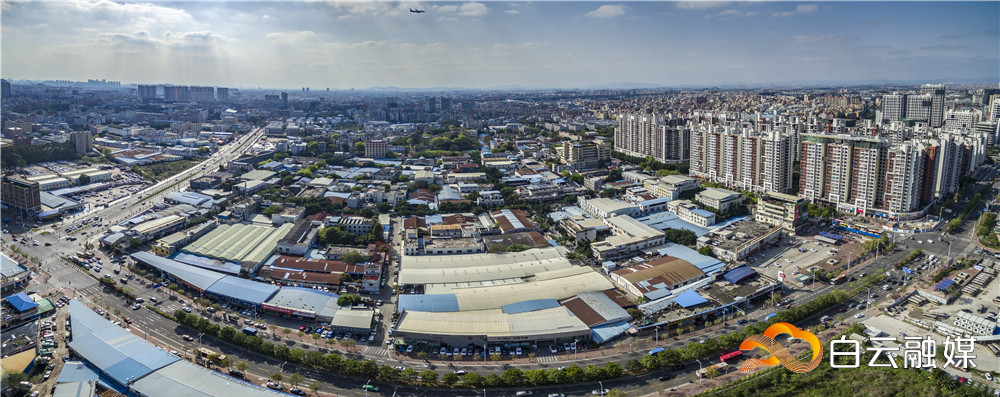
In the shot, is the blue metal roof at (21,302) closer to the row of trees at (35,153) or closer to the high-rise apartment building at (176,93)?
the row of trees at (35,153)

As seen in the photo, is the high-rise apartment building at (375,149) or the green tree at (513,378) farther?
the high-rise apartment building at (375,149)

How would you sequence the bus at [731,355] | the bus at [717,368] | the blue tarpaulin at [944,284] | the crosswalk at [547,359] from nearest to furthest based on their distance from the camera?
the bus at [717,368] → the bus at [731,355] → the crosswalk at [547,359] → the blue tarpaulin at [944,284]

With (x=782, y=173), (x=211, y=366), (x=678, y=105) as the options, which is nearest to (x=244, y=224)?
(x=211, y=366)

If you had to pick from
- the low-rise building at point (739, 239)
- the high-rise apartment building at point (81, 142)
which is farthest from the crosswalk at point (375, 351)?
the high-rise apartment building at point (81, 142)

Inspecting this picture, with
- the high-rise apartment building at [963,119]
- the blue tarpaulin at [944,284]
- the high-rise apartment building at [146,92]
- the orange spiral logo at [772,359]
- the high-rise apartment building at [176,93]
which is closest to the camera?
the orange spiral logo at [772,359]

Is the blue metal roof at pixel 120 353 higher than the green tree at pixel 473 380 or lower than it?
higher

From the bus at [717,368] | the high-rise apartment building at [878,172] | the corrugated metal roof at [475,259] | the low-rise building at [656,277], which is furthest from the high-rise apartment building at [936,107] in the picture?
the bus at [717,368]

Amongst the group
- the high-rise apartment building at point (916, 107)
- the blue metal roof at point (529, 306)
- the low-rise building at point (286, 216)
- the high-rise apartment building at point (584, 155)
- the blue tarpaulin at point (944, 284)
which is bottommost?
the blue metal roof at point (529, 306)

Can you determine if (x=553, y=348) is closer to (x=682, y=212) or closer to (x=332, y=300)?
(x=332, y=300)

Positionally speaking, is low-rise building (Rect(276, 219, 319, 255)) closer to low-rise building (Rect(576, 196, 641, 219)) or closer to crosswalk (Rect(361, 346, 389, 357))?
crosswalk (Rect(361, 346, 389, 357))
